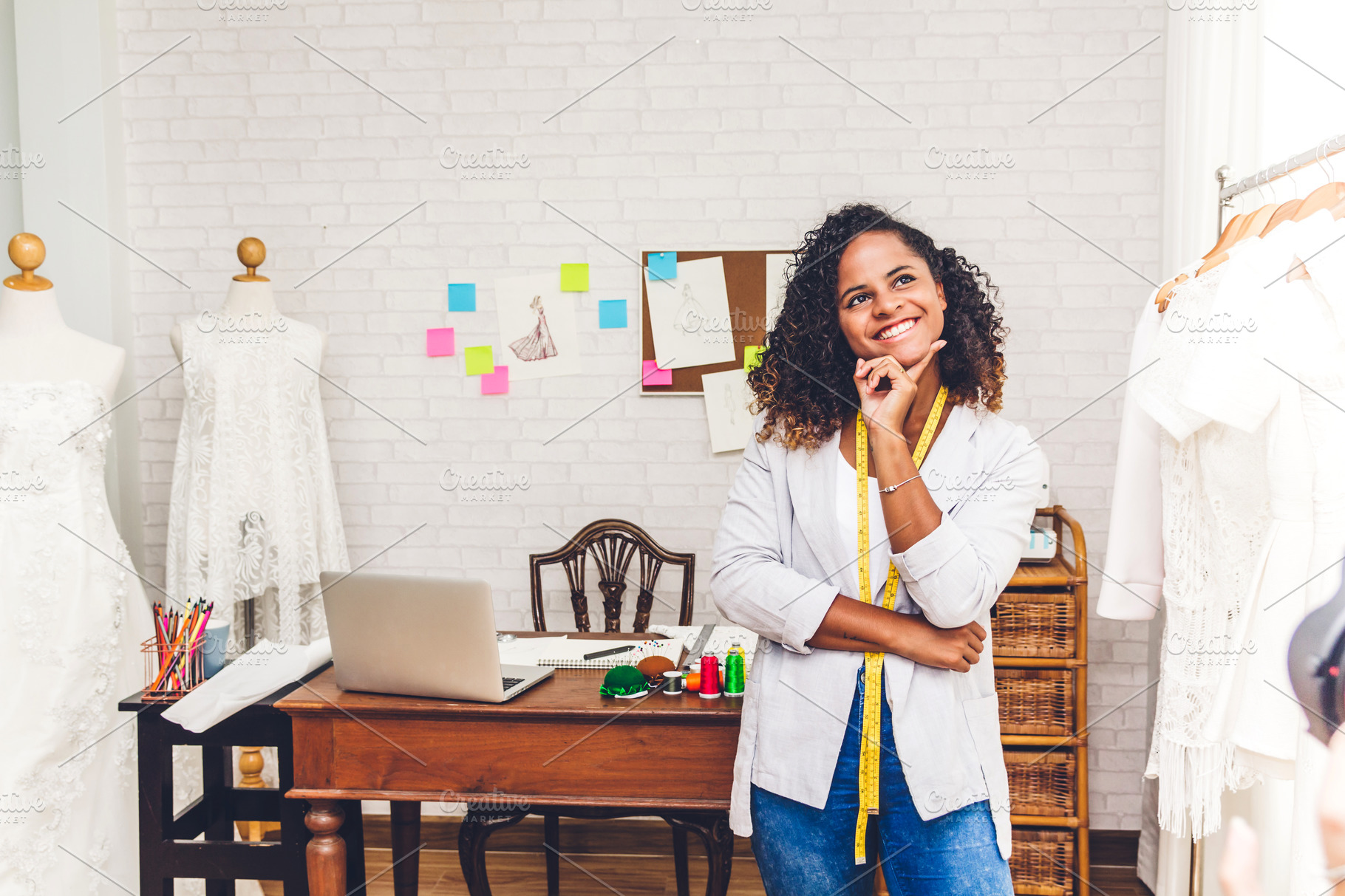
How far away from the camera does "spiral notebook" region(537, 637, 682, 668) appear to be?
6.54ft

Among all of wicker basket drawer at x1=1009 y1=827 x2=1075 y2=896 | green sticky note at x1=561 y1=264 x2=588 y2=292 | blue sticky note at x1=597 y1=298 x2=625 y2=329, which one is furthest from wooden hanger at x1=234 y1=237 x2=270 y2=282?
wicker basket drawer at x1=1009 y1=827 x2=1075 y2=896

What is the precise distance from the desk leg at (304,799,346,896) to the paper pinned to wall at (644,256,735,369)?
1.73 meters

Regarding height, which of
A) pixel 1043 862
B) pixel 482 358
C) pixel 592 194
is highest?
pixel 592 194

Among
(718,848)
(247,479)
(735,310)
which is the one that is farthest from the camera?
(735,310)

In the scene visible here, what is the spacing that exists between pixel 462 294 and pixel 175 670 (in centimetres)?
156

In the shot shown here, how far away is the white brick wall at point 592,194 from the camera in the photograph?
2877 millimetres

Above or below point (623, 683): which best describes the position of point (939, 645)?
above

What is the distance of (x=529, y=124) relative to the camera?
2.99 metres

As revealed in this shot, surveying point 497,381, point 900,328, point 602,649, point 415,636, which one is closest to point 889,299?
point 900,328

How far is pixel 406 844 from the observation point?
213 cm

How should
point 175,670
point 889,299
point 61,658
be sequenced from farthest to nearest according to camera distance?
point 61,658, point 175,670, point 889,299

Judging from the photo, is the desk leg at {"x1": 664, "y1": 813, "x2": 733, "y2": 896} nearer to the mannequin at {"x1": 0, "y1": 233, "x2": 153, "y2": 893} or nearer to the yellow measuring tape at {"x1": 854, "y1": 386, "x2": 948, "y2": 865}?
the yellow measuring tape at {"x1": 854, "y1": 386, "x2": 948, "y2": 865}

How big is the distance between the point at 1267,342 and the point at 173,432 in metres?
3.17

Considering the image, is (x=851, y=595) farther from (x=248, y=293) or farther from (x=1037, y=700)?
(x=248, y=293)
